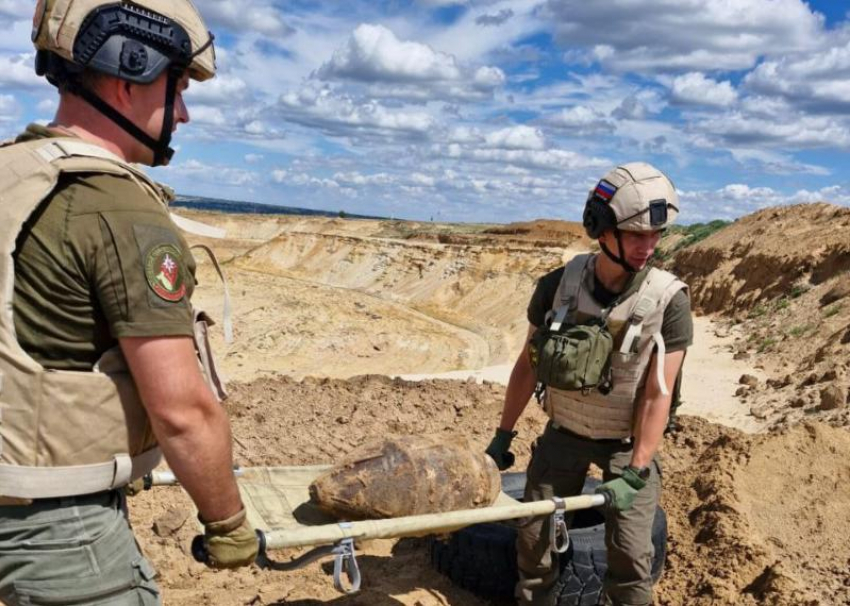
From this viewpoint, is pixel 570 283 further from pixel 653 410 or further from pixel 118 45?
pixel 118 45

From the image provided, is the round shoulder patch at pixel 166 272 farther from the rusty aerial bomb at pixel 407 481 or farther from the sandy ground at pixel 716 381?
the sandy ground at pixel 716 381

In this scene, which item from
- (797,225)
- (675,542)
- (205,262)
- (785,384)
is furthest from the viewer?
(205,262)

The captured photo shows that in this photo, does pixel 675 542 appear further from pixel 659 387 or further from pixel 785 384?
pixel 785 384

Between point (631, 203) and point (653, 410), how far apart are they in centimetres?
101

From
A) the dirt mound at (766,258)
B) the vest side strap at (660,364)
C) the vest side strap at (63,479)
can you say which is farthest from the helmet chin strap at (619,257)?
the dirt mound at (766,258)

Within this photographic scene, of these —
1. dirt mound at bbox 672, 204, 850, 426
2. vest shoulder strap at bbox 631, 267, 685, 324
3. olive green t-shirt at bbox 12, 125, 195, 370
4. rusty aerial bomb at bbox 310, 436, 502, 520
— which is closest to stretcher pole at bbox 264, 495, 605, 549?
rusty aerial bomb at bbox 310, 436, 502, 520

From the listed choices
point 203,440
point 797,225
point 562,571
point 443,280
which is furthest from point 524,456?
point 443,280

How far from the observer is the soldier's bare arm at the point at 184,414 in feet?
6.43

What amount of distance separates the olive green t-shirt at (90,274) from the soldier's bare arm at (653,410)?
8.29 feet

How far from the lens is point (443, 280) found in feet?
96.7

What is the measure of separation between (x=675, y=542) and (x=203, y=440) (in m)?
4.87

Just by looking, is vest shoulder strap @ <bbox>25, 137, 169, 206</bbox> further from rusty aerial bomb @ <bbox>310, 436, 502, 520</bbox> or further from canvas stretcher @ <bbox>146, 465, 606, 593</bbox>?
rusty aerial bomb @ <bbox>310, 436, 502, 520</bbox>

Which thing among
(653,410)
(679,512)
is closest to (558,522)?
(653,410)

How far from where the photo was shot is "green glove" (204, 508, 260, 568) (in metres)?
2.20
